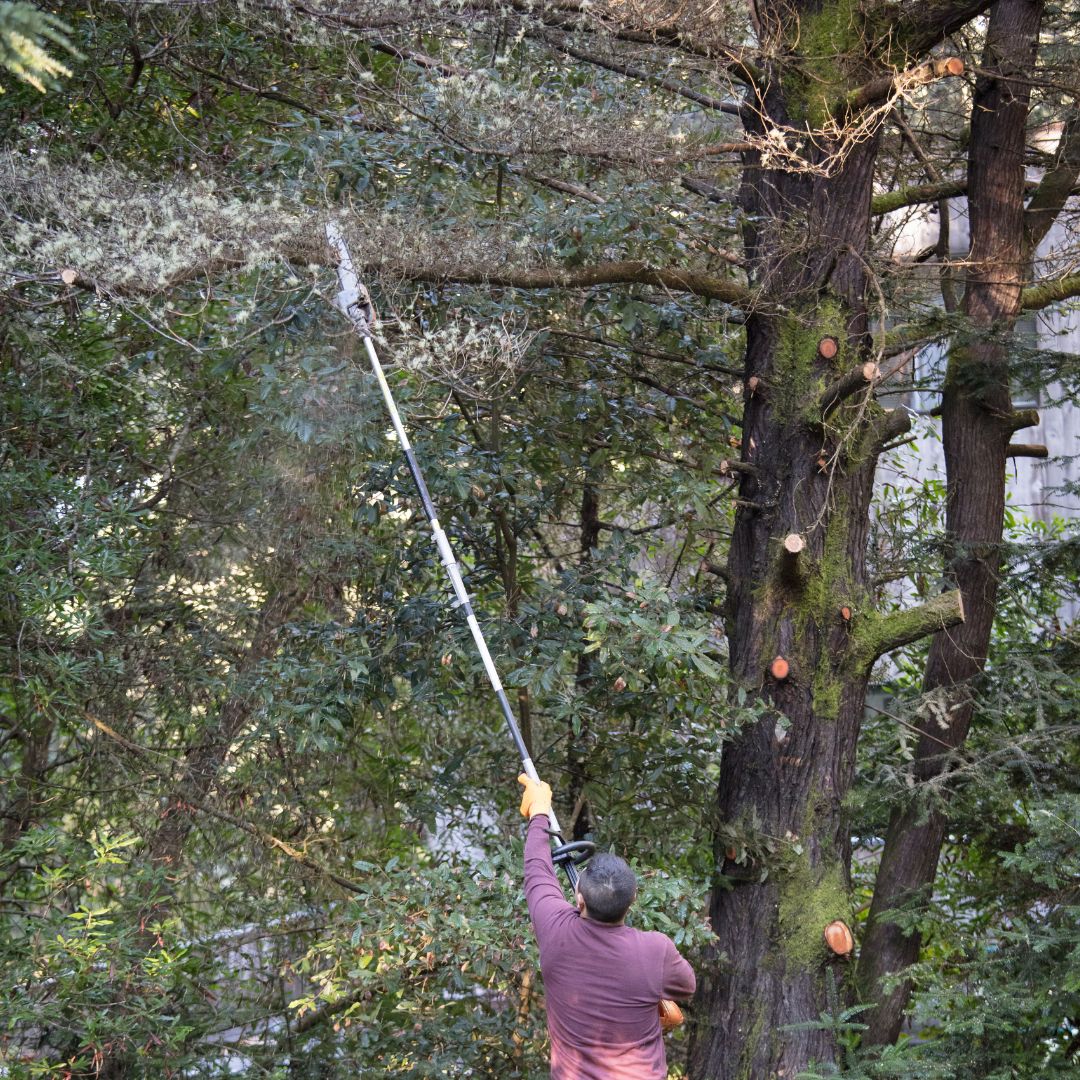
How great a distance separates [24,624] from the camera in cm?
514

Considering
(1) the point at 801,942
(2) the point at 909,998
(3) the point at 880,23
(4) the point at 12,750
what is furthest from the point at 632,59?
(4) the point at 12,750

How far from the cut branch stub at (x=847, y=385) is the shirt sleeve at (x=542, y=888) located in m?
2.16

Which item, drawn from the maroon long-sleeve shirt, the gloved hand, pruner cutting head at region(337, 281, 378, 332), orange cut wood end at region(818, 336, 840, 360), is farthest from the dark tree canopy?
the maroon long-sleeve shirt

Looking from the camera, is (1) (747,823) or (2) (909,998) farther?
(2) (909,998)

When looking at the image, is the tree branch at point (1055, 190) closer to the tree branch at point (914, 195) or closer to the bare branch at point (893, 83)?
the tree branch at point (914, 195)

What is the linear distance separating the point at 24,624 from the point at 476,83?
2.98 meters

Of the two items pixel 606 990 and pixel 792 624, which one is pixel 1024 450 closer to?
pixel 792 624

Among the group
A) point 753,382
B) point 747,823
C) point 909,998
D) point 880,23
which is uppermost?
point 880,23

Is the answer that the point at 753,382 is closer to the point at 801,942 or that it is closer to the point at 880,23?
the point at 880,23

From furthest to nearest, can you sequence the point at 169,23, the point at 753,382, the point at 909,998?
1. the point at 169,23
2. the point at 909,998
3. the point at 753,382

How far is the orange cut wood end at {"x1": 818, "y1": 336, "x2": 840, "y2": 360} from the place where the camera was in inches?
200

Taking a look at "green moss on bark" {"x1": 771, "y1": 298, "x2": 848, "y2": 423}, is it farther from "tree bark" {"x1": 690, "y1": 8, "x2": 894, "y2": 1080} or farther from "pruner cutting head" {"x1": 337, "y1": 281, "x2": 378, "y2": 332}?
"pruner cutting head" {"x1": 337, "y1": 281, "x2": 378, "y2": 332}

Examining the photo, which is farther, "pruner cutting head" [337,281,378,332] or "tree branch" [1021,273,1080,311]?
"tree branch" [1021,273,1080,311]

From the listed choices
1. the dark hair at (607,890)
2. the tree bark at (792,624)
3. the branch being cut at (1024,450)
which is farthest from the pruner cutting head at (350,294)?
the branch being cut at (1024,450)
